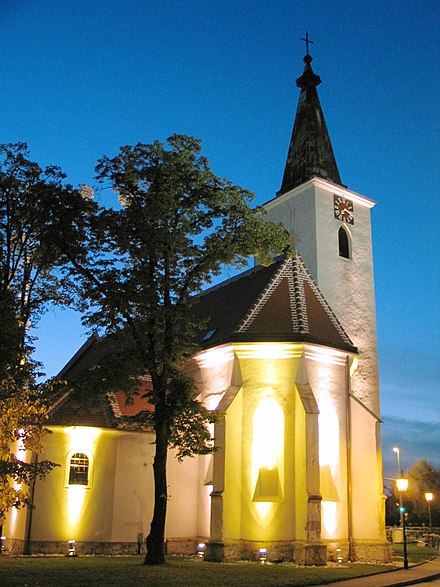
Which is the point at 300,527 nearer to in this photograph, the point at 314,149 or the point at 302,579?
the point at 302,579

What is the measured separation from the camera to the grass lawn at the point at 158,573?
1534 cm

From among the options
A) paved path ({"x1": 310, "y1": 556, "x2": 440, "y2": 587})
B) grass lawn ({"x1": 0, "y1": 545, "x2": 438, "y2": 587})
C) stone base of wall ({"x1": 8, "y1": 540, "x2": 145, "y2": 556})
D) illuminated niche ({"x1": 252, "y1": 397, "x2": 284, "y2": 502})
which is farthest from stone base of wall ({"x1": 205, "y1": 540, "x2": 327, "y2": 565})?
stone base of wall ({"x1": 8, "y1": 540, "x2": 145, "y2": 556})

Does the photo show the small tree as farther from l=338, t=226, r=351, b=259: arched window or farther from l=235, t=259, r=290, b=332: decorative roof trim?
l=235, t=259, r=290, b=332: decorative roof trim

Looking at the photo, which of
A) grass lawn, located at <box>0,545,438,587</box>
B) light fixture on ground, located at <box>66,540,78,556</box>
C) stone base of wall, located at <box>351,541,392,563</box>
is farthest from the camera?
stone base of wall, located at <box>351,541,392,563</box>

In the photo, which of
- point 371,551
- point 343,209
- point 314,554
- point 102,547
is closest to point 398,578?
point 314,554

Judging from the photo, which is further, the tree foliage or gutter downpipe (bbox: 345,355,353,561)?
gutter downpipe (bbox: 345,355,353,561)

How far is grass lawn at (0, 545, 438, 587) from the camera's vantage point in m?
15.3

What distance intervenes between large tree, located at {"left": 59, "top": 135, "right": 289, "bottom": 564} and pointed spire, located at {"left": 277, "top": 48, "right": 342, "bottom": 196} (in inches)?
721

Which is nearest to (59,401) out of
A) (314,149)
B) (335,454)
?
(335,454)

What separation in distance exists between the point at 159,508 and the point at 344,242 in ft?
74.5

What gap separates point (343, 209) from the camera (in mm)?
38812

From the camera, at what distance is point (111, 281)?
819 inches

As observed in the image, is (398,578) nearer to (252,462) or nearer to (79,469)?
(252,462)

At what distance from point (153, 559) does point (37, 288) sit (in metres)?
11.2
